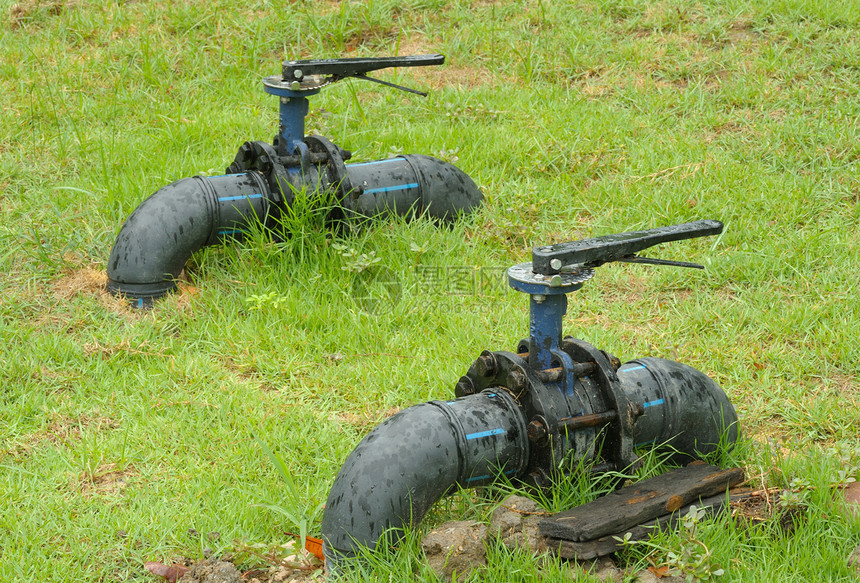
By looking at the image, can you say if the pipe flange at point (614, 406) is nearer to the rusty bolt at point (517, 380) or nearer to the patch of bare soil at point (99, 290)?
the rusty bolt at point (517, 380)

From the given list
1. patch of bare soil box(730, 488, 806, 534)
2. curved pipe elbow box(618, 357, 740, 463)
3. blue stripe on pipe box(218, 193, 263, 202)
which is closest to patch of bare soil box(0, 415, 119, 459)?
blue stripe on pipe box(218, 193, 263, 202)

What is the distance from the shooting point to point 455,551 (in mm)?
2637

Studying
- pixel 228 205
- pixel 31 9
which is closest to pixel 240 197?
pixel 228 205

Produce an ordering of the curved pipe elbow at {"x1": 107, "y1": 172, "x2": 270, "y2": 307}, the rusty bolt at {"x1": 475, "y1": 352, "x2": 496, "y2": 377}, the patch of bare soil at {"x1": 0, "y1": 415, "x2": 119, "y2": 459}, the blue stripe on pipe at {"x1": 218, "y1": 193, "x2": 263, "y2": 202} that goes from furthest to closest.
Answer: the blue stripe on pipe at {"x1": 218, "y1": 193, "x2": 263, "y2": 202} → the curved pipe elbow at {"x1": 107, "y1": 172, "x2": 270, "y2": 307} → the patch of bare soil at {"x1": 0, "y1": 415, "x2": 119, "y2": 459} → the rusty bolt at {"x1": 475, "y1": 352, "x2": 496, "y2": 377}

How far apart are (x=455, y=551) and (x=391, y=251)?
2319 millimetres

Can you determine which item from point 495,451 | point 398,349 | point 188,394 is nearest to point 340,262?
point 398,349

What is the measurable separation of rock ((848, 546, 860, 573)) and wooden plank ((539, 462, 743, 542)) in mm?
404

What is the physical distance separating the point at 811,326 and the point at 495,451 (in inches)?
82.9

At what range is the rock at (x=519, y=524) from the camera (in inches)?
105

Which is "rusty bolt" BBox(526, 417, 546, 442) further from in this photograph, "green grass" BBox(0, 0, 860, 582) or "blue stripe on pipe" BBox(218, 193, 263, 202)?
"blue stripe on pipe" BBox(218, 193, 263, 202)

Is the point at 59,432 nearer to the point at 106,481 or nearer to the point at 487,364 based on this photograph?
the point at 106,481

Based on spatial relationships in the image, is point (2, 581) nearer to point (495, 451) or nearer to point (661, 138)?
point (495, 451)

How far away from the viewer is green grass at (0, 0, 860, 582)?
3.21 metres

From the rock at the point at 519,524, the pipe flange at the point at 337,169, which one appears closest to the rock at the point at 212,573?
the rock at the point at 519,524
